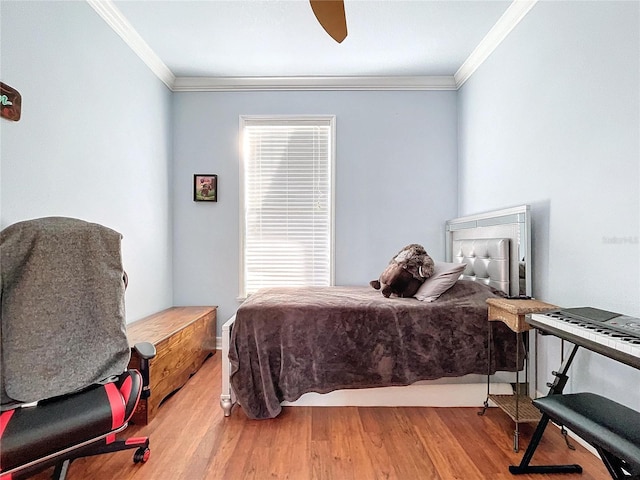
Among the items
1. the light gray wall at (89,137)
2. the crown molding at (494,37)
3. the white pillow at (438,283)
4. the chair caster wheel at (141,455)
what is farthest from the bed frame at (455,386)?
the crown molding at (494,37)

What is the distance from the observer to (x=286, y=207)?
3.86m

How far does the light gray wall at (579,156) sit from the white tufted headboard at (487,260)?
20cm

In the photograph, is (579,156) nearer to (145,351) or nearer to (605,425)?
(605,425)

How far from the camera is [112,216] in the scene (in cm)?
269

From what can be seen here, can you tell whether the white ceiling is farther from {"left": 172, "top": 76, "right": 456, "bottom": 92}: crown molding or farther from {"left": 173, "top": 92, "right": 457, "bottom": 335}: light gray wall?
{"left": 173, "top": 92, "right": 457, "bottom": 335}: light gray wall

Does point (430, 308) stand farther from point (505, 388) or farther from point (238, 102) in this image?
point (238, 102)

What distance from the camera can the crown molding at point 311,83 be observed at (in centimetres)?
370

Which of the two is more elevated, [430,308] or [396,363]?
[430,308]

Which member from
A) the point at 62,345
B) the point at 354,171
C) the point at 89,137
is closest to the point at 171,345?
the point at 62,345

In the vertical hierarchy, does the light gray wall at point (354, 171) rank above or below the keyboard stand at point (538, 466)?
above

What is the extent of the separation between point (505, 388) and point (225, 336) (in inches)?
74.1

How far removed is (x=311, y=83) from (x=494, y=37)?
1.73m

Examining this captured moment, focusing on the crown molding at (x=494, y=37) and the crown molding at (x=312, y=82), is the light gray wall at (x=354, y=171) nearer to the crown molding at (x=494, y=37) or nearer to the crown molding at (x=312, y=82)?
the crown molding at (x=312, y=82)

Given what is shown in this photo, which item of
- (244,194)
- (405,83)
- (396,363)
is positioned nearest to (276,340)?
(396,363)
